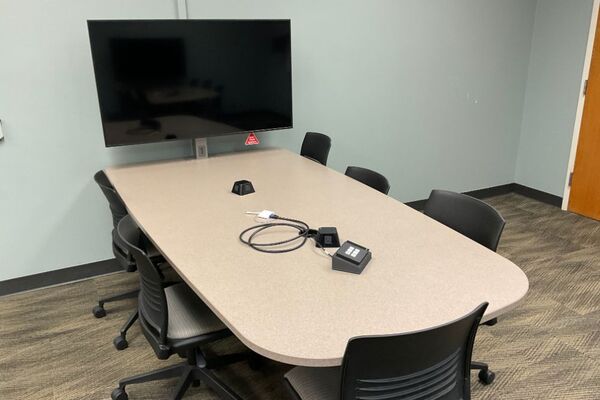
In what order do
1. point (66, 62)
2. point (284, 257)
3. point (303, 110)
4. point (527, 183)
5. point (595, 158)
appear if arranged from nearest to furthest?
point (284, 257) → point (66, 62) → point (303, 110) → point (595, 158) → point (527, 183)

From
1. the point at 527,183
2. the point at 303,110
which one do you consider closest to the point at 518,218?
the point at 527,183

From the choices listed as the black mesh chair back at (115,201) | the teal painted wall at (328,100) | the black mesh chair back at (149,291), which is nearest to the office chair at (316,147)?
the teal painted wall at (328,100)

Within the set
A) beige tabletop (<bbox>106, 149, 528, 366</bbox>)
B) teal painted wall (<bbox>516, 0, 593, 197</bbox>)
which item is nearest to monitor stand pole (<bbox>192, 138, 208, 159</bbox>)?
beige tabletop (<bbox>106, 149, 528, 366</bbox>)

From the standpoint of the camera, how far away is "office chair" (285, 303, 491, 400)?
1254 millimetres

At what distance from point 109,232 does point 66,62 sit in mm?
1158

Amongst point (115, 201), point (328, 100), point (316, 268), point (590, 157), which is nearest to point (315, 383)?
point (316, 268)

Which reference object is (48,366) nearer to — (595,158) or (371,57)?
(371,57)

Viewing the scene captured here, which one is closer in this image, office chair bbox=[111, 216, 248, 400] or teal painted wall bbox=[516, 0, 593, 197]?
office chair bbox=[111, 216, 248, 400]

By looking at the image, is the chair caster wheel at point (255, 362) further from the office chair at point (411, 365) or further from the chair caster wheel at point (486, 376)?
the chair caster wheel at point (486, 376)

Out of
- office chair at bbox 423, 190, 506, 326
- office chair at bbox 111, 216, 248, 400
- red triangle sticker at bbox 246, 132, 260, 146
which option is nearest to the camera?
office chair at bbox 111, 216, 248, 400

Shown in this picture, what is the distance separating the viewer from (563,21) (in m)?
4.30

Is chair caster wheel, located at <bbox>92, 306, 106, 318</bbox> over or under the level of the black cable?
under

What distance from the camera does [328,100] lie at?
382 centimetres

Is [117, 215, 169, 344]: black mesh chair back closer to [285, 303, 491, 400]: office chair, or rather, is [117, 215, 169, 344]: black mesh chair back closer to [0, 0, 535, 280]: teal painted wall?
[285, 303, 491, 400]: office chair
